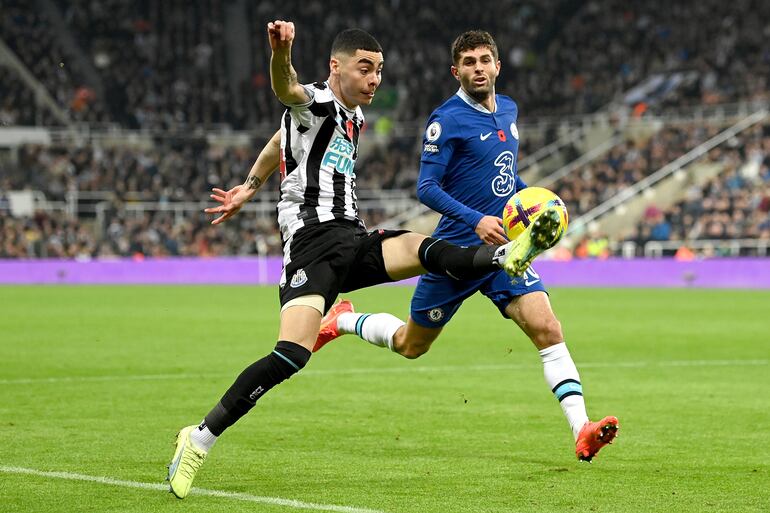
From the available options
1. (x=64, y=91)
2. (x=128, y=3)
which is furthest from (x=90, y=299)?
(x=128, y=3)

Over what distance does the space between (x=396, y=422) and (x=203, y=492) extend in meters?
3.08

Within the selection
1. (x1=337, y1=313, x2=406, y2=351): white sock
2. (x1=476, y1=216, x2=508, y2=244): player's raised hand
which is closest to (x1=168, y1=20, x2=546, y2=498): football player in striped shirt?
(x1=476, y1=216, x2=508, y2=244): player's raised hand

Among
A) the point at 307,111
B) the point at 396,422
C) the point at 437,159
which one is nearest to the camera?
the point at 307,111

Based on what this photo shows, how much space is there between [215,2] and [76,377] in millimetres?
39294

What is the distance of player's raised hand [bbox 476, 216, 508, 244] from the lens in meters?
7.21

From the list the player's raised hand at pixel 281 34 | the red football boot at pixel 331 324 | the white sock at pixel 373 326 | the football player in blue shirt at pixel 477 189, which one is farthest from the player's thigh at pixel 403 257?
the red football boot at pixel 331 324

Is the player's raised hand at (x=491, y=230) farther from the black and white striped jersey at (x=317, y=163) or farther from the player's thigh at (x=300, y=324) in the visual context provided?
the player's thigh at (x=300, y=324)

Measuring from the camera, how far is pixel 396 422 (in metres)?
9.62

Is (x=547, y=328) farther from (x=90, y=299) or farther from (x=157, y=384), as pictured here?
(x=90, y=299)

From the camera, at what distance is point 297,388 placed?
39.6 feet

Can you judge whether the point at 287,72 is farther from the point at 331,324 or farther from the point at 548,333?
the point at 331,324

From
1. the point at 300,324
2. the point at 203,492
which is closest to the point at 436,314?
the point at 300,324

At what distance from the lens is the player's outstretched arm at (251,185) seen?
7477mm

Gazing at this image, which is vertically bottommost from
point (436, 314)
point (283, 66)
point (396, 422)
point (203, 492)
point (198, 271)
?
point (198, 271)
